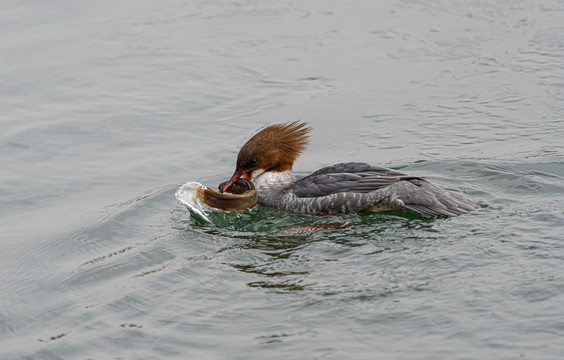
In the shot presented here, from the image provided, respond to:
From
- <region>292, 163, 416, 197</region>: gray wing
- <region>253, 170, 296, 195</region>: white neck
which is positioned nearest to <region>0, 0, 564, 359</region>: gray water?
<region>292, 163, 416, 197</region>: gray wing

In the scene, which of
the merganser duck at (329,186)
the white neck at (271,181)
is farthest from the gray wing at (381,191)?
the white neck at (271,181)

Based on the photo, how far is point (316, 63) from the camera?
12.6m

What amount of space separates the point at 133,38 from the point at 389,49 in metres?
4.75

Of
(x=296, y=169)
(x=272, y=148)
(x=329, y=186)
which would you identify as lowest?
(x=296, y=169)

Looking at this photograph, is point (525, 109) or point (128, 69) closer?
point (525, 109)

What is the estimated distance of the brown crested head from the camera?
855 centimetres

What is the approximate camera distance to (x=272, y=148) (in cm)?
860

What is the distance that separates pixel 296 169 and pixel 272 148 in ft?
3.52

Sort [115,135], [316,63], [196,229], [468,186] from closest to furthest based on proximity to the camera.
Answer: [196,229], [468,186], [115,135], [316,63]

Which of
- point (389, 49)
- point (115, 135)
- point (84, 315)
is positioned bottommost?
point (84, 315)

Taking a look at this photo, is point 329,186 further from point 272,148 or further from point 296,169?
point 296,169

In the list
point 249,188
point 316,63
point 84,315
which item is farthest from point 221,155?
point 84,315

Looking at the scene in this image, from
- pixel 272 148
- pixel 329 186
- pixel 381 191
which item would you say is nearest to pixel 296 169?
pixel 272 148

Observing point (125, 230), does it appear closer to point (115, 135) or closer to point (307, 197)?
point (307, 197)
